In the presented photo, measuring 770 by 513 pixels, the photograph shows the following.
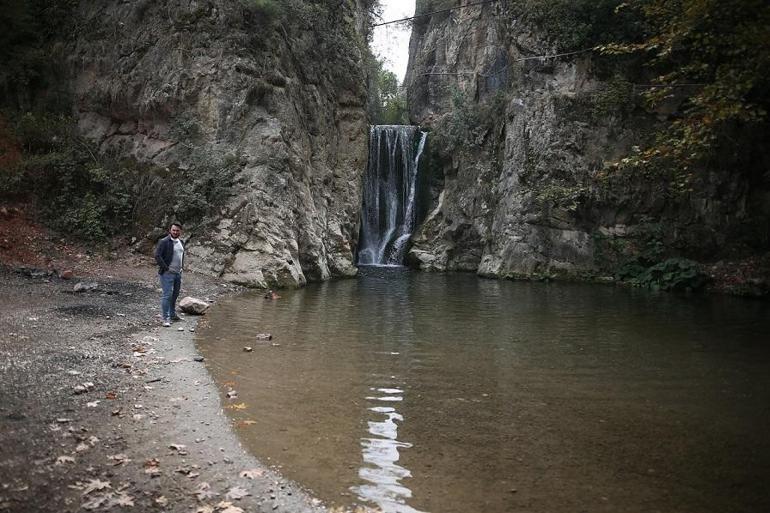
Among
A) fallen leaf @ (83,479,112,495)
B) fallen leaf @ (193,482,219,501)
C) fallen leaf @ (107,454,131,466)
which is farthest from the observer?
fallen leaf @ (107,454,131,466)

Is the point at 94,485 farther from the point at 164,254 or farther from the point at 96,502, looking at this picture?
the point at 164,254

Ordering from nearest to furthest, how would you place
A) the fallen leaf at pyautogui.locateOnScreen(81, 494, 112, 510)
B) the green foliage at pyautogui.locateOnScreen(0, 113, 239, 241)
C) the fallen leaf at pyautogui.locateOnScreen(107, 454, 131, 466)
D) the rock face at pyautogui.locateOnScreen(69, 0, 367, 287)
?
the fallen leaf at pyautogui.locateOnScreen(81, 494, 112, 510), the fallen leaf at pyautogui.locateOnScreen(107, 454, 131, 466), the green foliage at pyautogui.locateOnScreen(0, 113, 239, 241), the rock face at pyautogui.locateOnScreen(69, 0, 367, 287)

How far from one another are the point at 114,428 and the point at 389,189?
1088 inches

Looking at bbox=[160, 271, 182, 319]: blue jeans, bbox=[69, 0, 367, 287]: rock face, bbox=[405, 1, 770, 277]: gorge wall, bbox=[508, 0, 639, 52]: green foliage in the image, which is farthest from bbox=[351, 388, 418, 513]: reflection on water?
bbox=[508, 0, 639, 52]: green foliage

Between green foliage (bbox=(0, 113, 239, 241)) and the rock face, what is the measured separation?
457 mm

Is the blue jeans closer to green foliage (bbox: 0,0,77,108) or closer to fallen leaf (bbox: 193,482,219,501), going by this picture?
fallen leaf (bbox: 193,482,219,501)

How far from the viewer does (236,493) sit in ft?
13.5

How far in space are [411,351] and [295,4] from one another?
16624mm

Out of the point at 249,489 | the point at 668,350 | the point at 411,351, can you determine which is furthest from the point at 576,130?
the point at 249,489

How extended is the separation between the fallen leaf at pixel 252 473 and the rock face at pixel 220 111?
1197 cm

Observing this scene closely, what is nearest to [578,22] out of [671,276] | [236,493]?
[671,276]

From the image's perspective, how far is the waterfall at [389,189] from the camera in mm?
30984

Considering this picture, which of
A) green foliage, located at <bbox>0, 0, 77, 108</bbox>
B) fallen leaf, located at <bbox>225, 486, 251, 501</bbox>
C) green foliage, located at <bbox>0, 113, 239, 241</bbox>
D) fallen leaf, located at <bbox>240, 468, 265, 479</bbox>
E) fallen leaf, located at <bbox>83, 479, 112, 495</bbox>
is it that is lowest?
fallen leaf, located at <bbox>225, 486, 251, 501</bbox>

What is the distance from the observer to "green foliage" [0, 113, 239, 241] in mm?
16031
